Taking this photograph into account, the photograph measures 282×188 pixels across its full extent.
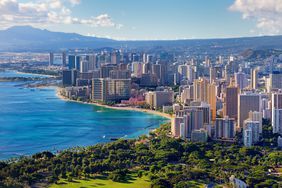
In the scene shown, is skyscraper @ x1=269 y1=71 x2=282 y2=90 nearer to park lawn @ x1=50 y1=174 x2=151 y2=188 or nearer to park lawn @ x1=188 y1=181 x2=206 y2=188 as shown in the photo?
park lawn @ x1=188 y1=181 x2=206 y2=188

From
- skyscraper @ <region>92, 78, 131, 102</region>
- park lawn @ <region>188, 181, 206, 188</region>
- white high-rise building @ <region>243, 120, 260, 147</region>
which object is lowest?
park lawn @ <region>188, 181, 206, 188</region>

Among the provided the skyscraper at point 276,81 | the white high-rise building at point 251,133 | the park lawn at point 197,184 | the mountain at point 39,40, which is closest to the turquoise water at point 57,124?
the white high-rise building at point 251,133

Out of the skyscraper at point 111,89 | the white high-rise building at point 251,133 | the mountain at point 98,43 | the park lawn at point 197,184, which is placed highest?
the mountain at point 98,43

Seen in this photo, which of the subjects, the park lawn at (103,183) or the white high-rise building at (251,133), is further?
the white high-rise building at (251,133)

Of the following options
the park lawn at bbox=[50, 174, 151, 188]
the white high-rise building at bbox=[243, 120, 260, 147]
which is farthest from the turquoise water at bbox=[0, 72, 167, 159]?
the white high-rise building at bbox=[243, 120, 260, 147]

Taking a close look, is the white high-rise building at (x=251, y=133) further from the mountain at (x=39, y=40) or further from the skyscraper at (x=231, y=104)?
the mountain at (x=39, y=40)

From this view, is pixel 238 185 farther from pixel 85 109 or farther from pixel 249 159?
pixel 85 109

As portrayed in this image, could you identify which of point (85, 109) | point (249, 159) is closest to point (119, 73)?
point (85, 109)

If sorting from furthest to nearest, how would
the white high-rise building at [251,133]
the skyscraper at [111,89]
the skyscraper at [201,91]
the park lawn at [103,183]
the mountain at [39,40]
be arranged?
the mountain at [39,40] < the skyscraper at [111,89] < the skyscraper at [201,91] < the white high-rise building at [251,133] < the park lawn at [103,183]
